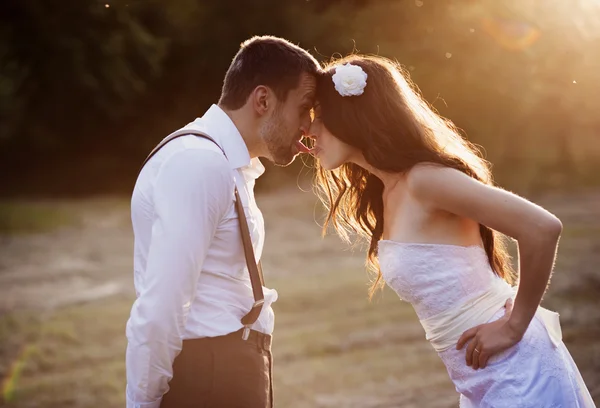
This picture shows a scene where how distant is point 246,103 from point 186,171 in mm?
593

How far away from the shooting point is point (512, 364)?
102 inches

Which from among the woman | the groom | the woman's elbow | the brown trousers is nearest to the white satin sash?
the woman

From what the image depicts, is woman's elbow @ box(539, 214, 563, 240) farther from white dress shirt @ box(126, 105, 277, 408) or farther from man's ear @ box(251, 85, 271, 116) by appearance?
man's ear @ box(251, 85, 271, 116)

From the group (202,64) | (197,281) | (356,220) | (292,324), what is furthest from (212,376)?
(202,64)

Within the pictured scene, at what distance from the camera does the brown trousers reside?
236 cm

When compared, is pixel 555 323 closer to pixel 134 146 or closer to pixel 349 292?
pixel 349 292

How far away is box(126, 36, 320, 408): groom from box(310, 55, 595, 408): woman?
427mm

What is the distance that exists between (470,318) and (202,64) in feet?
56.7

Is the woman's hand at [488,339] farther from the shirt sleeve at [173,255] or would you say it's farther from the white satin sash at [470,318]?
the shirt sleeve at [173,255]

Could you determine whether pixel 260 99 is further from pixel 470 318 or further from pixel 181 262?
pixel 470 318

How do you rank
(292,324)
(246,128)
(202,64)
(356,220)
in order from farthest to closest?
(202,64) → (292,324) → (356,220) → (246,128)

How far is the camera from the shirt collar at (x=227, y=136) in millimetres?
2570

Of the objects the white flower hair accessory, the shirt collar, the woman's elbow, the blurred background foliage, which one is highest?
the blurred background foliage

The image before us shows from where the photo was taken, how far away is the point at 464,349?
266 centimetres
